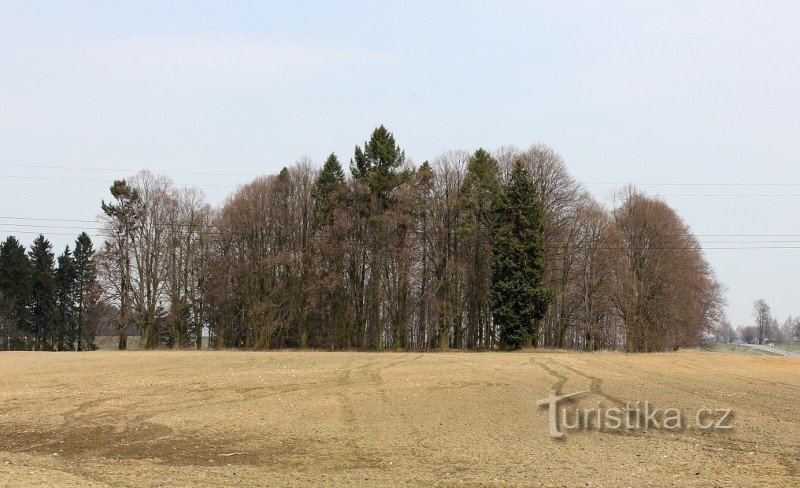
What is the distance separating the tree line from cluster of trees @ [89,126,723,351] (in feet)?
0.47

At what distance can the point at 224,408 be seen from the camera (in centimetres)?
2317

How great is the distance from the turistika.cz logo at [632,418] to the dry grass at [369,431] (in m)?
0.56

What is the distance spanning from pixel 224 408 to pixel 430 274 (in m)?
43.5

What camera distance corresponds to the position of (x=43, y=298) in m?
83.2

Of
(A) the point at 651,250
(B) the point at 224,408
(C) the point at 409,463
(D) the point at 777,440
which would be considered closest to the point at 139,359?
(B) the point at 224,408

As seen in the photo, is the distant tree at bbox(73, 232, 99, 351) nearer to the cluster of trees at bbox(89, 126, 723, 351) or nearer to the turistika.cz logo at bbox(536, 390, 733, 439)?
the cluster of trees at bbox(89, 126, 723, 351)

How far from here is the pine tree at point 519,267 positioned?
2422 inches

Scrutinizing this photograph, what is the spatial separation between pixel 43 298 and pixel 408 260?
45.8 m

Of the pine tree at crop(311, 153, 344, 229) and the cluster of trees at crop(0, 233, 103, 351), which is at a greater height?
the pine tree at crop(311, 153, 344, 229)

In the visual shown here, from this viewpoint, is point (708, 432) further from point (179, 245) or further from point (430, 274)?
point (179, 245)

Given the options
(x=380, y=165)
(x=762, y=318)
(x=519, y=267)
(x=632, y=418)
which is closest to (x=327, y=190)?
(x=380, y=165)

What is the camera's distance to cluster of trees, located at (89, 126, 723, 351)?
63.7 m

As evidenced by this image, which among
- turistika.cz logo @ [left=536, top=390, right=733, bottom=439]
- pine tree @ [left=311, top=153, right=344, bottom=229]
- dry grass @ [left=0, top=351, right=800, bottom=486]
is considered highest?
pine tree @ [left=311, top=153, right=344, bottom=229]

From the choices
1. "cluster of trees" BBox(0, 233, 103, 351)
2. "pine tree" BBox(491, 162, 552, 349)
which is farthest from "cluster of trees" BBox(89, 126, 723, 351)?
"cluster of trees" BBox(0, 233, 103, 351)
